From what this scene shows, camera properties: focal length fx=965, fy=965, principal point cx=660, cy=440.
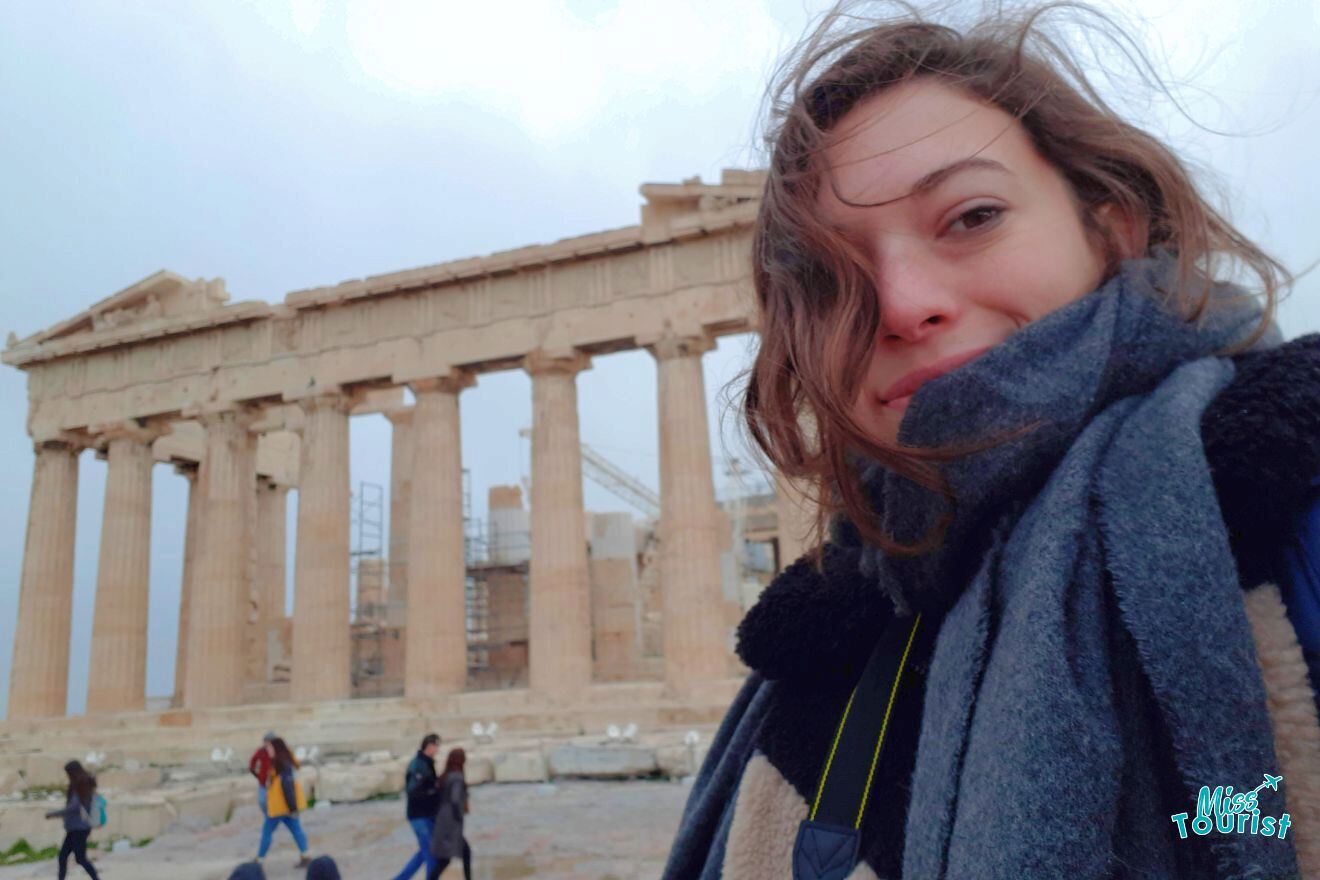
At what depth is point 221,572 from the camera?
24.3 meters

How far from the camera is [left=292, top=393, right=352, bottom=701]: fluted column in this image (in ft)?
73.9

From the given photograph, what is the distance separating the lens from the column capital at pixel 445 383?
22.8m

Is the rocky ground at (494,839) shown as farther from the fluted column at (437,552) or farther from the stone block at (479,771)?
the fluted column at (437,552)

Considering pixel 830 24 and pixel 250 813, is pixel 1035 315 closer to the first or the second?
pixel 830 24

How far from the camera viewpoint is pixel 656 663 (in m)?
28.2

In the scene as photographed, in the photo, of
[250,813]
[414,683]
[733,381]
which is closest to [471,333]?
[414,683]

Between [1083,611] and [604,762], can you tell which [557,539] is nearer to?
[604,762]

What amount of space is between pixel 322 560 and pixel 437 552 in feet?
10.6

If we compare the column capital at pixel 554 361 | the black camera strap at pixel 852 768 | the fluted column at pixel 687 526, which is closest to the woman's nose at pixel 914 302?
the black camera strap at pixel 852 768

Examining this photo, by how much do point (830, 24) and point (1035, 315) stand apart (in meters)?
0.67

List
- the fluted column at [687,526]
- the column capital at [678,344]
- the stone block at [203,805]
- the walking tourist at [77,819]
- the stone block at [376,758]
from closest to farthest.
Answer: the walking tourist at [77,819]
the stone block at [203,805]
the stone block at [376,758]
the fluted column at [687,526]
the column capital at [678,344]

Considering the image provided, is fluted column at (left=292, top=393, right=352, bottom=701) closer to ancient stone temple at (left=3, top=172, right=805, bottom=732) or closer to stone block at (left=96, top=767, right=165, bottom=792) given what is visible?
ancient stone temple at (left=3, top=172, right=805, bottom=732)

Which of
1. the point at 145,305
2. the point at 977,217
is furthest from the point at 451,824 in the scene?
the point at 145,305

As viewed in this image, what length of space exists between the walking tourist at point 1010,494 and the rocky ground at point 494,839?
313 inches
